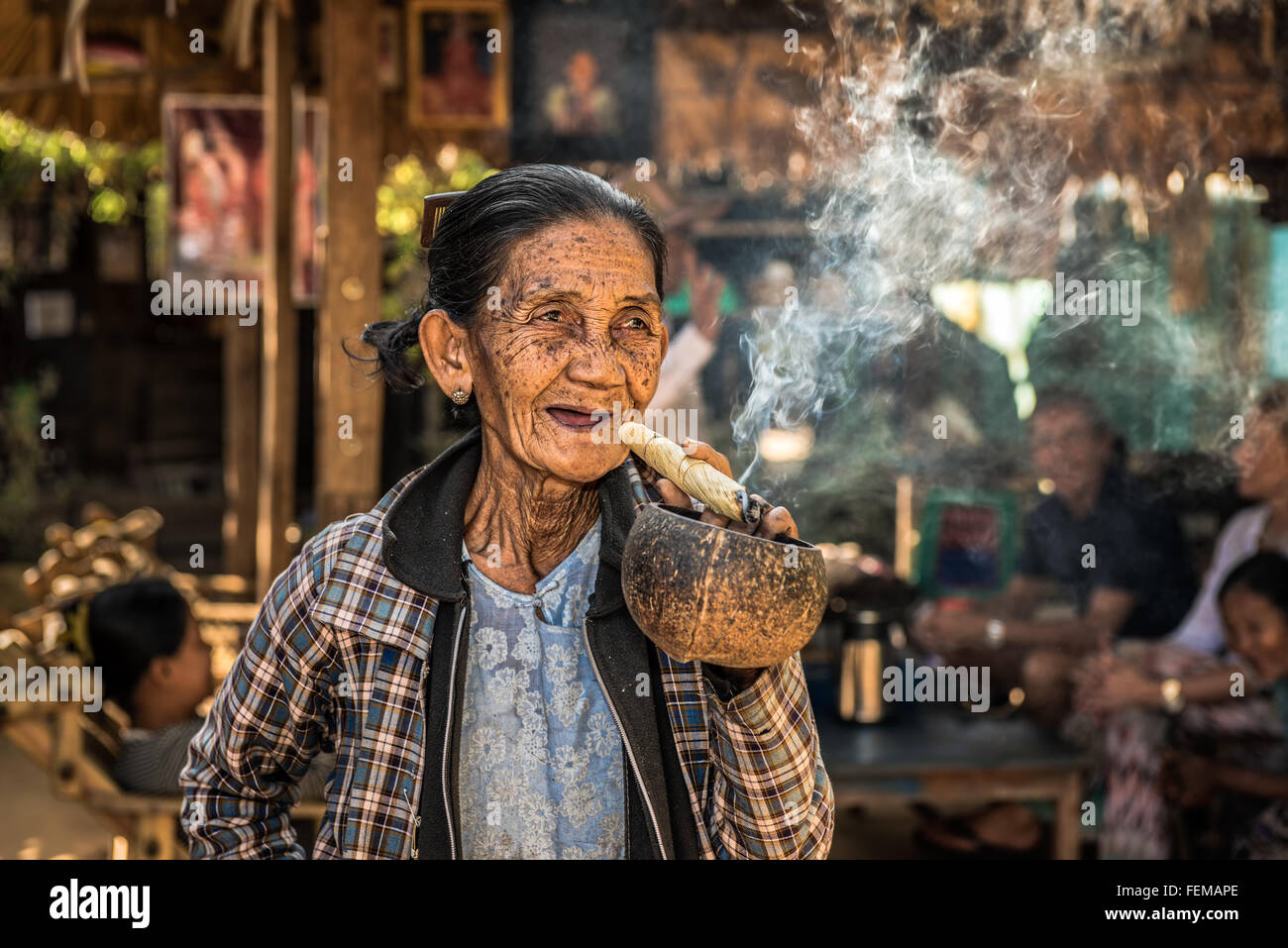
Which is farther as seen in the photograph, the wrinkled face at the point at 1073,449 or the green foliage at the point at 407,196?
the green foliage at the point at 407,196

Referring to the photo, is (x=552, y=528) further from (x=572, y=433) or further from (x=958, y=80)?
(x=958, y=80)

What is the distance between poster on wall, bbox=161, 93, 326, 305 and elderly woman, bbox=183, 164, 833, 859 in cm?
397

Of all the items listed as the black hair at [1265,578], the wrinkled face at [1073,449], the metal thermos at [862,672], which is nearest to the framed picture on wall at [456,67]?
the wrinkled face at [1073,449]

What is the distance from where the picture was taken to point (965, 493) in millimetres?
6102

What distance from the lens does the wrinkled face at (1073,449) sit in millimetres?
5078

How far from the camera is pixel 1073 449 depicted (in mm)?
5086

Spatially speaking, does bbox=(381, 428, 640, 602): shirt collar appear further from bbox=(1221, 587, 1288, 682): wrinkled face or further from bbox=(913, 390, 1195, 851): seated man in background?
bbox=(913, 390, 1195, 851): seated man in background

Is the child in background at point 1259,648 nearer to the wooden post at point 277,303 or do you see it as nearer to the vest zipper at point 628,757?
the vest zipper at point 628,757

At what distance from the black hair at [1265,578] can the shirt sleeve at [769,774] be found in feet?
9.94
